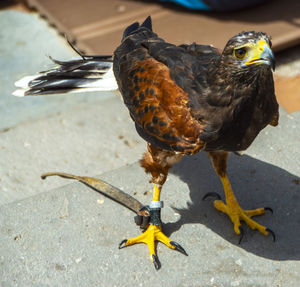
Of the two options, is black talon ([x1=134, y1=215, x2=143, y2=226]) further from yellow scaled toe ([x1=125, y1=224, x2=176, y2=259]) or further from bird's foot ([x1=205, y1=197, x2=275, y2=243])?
bird's foot ([x1=205, y1=197, x2=275, y2=243])

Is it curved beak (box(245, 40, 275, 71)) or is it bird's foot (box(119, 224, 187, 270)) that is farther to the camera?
bird's foot (box(119, 224, 187, 270))

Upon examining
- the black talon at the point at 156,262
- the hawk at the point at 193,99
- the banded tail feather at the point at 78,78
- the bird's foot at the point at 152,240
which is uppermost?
the hawk at the point at 193,99

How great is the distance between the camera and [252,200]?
4.64 meters

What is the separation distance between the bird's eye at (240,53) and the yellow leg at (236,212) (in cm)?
142

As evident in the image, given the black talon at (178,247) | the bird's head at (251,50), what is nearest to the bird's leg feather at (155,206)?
the black talon at (178,247)

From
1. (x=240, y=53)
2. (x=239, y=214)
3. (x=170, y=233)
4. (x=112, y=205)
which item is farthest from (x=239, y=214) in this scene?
(x=240, y=53)

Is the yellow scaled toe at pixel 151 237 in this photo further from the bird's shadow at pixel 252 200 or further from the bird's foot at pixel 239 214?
the bird's foot at pixel 239 214

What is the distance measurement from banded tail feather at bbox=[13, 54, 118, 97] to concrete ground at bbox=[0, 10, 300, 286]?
0.86 meters

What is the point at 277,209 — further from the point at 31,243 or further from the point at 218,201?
the point at 31,243

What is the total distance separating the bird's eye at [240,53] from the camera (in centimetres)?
321

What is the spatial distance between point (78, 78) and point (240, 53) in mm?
1937

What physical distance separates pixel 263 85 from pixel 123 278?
190 cm

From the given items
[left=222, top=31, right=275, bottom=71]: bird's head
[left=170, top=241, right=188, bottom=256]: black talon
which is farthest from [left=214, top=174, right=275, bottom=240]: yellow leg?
[left=222, top=31, right=275, bottom=71]: bird's head

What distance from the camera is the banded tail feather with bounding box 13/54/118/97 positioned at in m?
4.62
